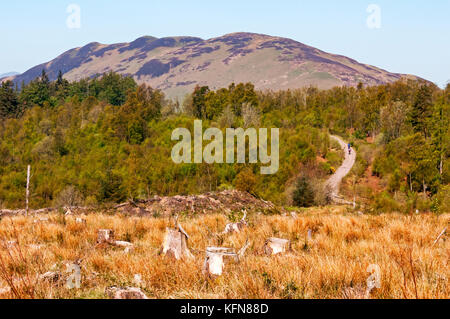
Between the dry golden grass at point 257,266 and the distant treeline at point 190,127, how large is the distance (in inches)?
1506

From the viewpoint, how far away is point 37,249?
15.4ft

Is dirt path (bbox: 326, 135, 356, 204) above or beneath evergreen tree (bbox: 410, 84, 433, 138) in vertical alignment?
beneath

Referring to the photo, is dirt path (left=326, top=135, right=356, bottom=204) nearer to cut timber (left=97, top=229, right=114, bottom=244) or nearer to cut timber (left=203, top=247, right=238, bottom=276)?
cut timber (left=97, top=229, right=114, bottom=244)

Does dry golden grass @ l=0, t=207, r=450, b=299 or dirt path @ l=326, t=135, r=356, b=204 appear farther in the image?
dirt path @ l=326, t=135, r=356, b=204

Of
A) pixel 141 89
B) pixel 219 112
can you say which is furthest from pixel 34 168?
pixel 219 112

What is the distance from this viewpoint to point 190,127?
80.9 metres

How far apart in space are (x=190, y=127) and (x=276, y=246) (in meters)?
77.3

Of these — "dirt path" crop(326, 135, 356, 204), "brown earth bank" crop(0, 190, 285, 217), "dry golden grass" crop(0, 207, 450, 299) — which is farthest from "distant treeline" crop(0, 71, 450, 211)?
"dry golden grass" crop(0, 207, 450, 299)

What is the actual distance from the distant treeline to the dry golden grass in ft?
126

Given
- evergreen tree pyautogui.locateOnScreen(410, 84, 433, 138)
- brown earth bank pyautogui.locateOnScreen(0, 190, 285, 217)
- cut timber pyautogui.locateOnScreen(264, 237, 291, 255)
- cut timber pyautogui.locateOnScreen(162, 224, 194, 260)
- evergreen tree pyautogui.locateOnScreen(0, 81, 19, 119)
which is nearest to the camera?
cut timber pyautogui.locateOnScreen(162, 224, 194, 260)

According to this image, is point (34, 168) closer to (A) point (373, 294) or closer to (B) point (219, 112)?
(B) point (219, 112)

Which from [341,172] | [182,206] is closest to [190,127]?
[341,172]

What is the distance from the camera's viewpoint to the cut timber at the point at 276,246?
4.55m

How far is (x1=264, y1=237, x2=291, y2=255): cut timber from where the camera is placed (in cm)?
455
